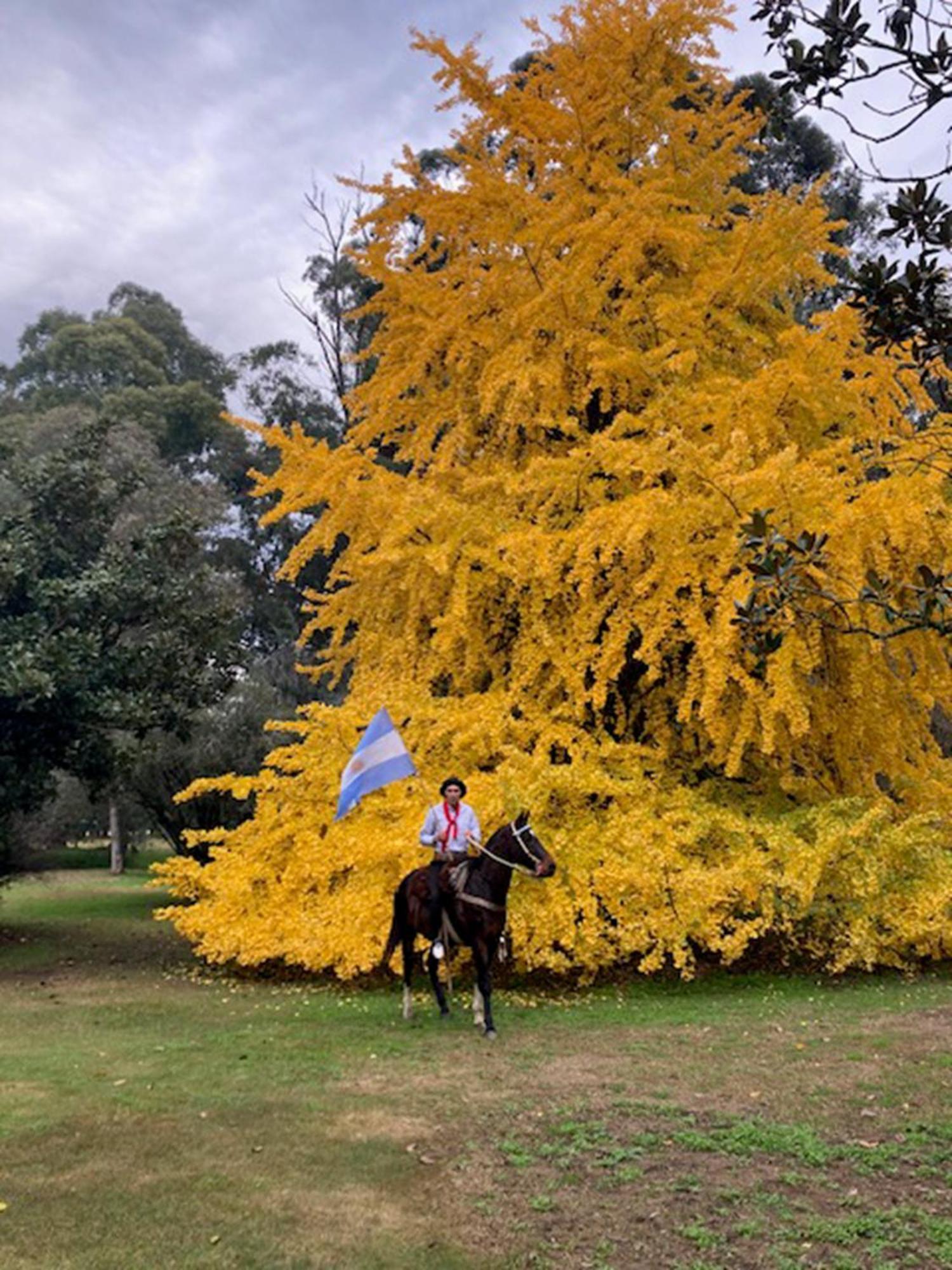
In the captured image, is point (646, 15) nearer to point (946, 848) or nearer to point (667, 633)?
point (667, 633)

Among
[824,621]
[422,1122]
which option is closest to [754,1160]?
[422,1122]

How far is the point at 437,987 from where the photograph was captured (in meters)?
7.94

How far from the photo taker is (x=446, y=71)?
41.0ft

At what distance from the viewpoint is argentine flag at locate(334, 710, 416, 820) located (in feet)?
26.5

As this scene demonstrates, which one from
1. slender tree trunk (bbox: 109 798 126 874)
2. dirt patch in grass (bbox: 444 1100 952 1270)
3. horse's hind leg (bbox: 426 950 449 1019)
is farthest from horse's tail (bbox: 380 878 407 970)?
slender tree trunk (bbox: 109 798 126 874)

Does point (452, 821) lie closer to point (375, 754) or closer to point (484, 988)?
point (375, 754)

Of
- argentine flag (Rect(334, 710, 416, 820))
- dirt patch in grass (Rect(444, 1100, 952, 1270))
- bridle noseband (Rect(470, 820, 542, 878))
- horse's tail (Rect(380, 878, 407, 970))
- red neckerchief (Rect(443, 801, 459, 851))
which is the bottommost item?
dirt patch in grass (Rect(444, 1100, 952, 1270))

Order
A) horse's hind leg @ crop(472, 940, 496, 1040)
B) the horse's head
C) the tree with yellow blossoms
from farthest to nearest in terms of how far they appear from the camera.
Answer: the tree with yellow blossoms < the horse's head < horse's hind leg @ crop(472, 940, 496, 1040)

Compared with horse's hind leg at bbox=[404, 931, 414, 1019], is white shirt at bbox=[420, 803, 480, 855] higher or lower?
higher

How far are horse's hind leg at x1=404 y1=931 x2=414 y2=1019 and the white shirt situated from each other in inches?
35.5

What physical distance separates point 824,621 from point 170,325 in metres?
36.7

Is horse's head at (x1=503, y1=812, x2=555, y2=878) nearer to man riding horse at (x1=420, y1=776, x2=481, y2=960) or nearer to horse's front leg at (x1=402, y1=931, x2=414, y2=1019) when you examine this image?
man riding horse at (x1=420, y1=776, x2=481, y2=960)

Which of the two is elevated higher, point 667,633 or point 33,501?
point 33,501

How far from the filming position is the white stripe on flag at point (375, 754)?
8.15m
